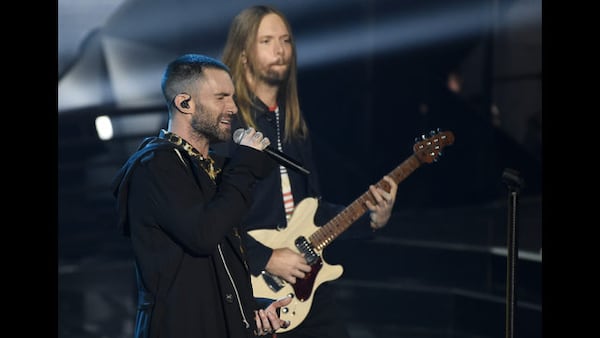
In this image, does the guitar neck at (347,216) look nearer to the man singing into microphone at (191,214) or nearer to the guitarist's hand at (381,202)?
the guitarist's hand at (381,202)

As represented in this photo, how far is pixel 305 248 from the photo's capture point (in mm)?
3619

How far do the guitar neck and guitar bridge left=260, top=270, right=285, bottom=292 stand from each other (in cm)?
19

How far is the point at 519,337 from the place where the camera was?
15.5ft

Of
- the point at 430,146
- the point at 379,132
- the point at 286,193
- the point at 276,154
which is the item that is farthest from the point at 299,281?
the point at 379,132

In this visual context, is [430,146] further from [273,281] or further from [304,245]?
[273,281]

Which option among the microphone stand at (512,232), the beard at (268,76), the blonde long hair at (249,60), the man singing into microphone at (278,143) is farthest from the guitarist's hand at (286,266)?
the microphone stand at (512,232)

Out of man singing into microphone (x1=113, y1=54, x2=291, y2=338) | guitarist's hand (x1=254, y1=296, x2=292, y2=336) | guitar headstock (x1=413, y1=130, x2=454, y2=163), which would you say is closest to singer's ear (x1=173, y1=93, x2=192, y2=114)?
man singing into microphone (x1=113, y1=54, x2=291, y2=338)

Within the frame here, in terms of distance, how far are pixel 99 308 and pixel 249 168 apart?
127 inches

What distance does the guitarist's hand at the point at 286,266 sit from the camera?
353 centimetres

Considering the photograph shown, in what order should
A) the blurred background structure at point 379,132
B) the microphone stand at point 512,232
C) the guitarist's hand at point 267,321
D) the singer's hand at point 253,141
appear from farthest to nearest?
the blurred background structure at point 379,132
the microphone stand at point 512,232
the guitarist's hand at point 267,321
the singer's hand at point 253,141

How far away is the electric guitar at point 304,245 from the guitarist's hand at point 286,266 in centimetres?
3

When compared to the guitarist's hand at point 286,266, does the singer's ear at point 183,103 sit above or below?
above

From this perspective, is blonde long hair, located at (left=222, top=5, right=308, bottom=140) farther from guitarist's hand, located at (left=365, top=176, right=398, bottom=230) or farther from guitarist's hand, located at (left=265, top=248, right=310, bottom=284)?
guitarist's hand, located at (left=265, top=248, right=310, bottom=284)

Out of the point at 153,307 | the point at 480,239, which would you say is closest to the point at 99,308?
the point at 480,239
